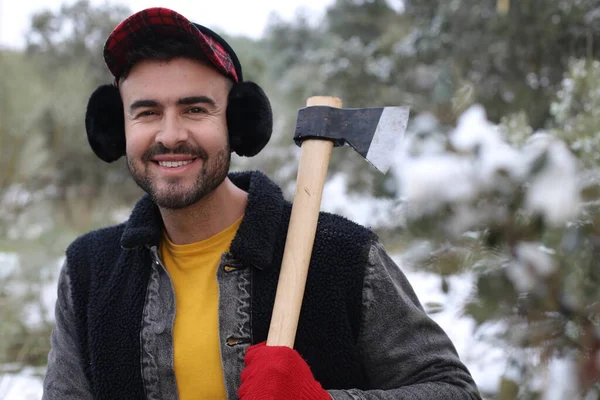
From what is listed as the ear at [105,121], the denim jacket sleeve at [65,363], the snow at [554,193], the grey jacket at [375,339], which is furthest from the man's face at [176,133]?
the snow at [554,193]

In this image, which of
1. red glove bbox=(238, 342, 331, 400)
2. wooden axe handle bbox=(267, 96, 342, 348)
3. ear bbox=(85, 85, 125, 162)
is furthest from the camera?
ear bbox=(85, 85, 125, 162)

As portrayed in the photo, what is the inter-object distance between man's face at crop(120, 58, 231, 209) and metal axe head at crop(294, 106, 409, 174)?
265 mm

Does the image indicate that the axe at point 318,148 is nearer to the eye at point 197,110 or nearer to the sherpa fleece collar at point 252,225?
the sherpa fleece collar at point 252,225

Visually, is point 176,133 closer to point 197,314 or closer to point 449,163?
point 197,314

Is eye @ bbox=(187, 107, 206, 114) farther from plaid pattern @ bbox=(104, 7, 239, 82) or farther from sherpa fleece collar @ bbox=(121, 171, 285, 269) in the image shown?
sherpa fleece collar @ bbox=(121, 171, 285, 269)

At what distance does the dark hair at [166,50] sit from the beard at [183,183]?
0.86ft

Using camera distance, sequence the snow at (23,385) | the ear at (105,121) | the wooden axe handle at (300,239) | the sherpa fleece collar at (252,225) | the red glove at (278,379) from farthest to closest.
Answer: the snow at (23,385)
the ear at (105,121)
the sherpa fleece collar at (252,225)
the wooden axe handle at (300,239)
the red glove at (278,379)

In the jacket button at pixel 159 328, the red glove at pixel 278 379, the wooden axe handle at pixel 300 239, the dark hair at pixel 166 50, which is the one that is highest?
the dark hair at pixel 166 50

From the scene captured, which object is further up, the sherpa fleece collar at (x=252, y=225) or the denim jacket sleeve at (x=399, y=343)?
the sherpa fleece collar at (x=252, y=225)

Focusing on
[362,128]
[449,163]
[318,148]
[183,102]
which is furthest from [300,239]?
[449,163]

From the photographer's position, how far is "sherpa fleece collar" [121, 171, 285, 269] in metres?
1.98

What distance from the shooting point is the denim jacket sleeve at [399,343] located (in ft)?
6.25

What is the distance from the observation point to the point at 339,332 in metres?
1.93

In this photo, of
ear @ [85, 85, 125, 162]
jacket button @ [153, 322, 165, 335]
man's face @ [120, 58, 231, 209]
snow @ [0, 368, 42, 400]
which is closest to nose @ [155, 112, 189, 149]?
man's face @ [120, 58, 231, 209]
